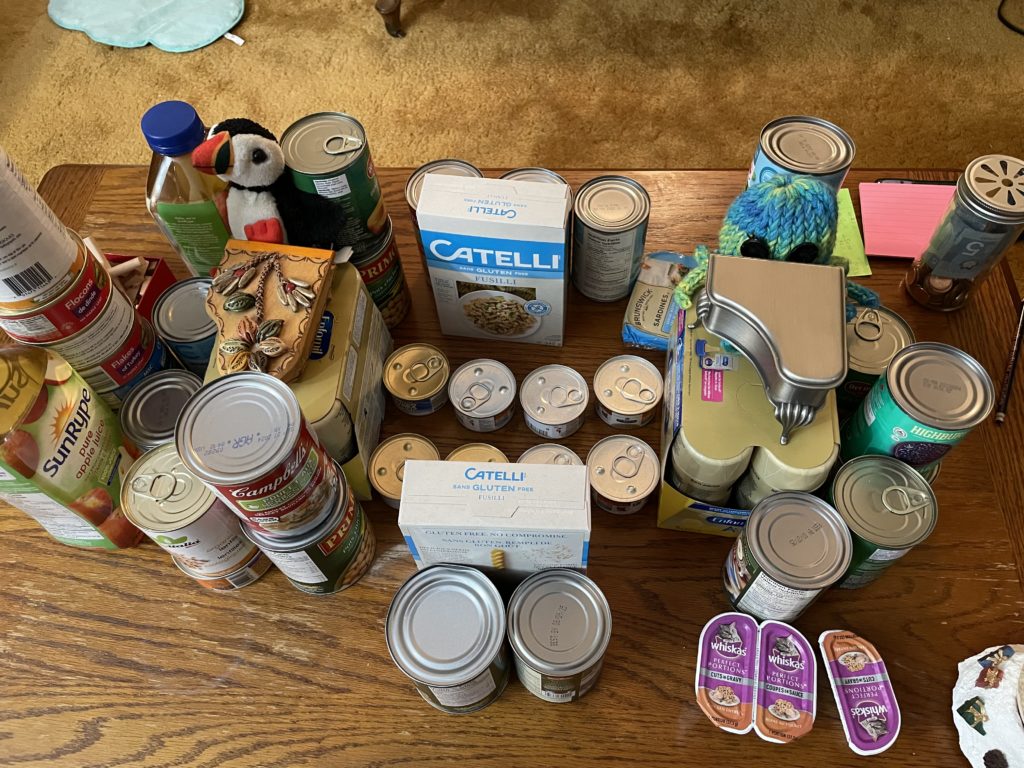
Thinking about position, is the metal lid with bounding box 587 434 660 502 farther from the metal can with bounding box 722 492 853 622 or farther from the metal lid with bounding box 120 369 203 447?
the metal lid with bounding box 120 369 203 447

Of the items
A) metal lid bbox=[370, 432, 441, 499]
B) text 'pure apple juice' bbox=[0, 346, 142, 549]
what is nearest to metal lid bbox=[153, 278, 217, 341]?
text 'pure apple juice' bbox=[0, 346, 142, 549]

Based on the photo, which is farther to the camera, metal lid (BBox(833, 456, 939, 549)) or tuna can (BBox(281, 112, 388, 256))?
tuna can (BBox(281, 112, 388, 256))

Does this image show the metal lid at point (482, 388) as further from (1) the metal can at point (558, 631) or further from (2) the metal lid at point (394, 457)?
(1) the metal can at point (558, 631)

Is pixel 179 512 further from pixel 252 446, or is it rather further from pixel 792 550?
pixel 792 550

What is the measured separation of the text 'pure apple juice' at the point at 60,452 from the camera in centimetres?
65

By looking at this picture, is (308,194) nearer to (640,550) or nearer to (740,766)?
(640,550)

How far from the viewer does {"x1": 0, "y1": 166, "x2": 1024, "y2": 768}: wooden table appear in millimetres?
693

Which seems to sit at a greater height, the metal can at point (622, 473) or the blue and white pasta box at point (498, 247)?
the blue and white pasta box at point (498, 247)

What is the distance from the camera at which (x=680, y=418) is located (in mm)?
705

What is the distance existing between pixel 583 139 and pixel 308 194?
4.07 ft

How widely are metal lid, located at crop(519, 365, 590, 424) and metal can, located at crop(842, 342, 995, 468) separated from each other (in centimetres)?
30

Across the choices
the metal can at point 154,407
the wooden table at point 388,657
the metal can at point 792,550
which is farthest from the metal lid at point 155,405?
the metal can at point 792,550

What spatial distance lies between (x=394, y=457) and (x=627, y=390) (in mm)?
272

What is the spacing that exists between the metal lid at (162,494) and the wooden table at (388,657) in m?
0.14
